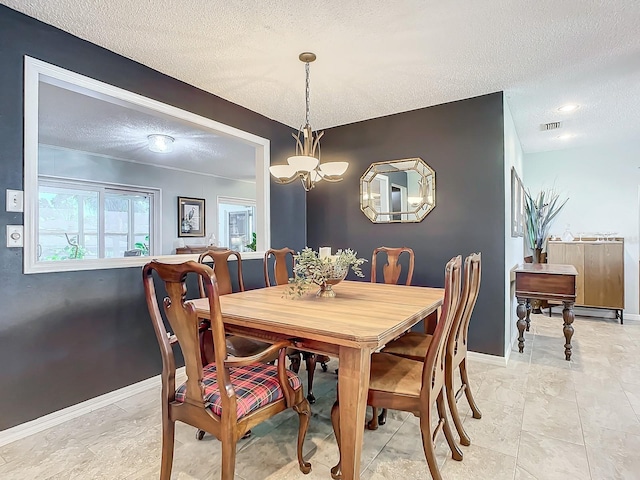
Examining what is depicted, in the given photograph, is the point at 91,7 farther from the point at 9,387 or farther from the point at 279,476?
the point at 279,476

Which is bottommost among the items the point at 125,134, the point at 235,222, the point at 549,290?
the point at 549,290

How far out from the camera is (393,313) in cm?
177

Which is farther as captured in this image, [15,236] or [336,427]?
[15,236]

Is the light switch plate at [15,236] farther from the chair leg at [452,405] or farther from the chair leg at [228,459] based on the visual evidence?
the chair leg at [452,405]

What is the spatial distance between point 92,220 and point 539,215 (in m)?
6.66

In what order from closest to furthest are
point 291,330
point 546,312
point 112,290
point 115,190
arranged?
point 291,330
point 112,290
point 546,312
point 115,190

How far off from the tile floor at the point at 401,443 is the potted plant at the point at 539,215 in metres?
2.49

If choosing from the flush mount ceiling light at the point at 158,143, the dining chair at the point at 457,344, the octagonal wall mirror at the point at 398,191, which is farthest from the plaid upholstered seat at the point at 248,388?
the flush mount ceiling light at the point at 158,143

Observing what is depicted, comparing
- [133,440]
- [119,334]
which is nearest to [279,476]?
[133,440]

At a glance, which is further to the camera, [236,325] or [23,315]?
[23,315]

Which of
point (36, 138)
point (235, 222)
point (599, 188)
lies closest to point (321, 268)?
point (36, 138)

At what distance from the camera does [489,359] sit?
321 centimetres

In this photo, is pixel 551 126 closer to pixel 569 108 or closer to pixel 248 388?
pixel 569 108

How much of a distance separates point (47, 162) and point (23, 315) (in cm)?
356
